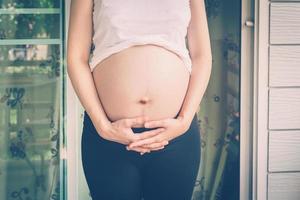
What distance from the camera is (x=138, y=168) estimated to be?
140 centimetres

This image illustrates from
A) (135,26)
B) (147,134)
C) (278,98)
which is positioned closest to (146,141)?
(147,134)

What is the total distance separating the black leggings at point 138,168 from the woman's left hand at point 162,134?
0.08ft

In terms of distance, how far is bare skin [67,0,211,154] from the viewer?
1379mm

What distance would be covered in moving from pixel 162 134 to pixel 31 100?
1.51 meters

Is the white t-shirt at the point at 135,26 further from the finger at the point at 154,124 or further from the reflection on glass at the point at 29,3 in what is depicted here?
the reflection on glass at the point at 29,3

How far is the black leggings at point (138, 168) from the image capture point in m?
1.38

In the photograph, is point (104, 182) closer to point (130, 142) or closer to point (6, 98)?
point (130, 142)

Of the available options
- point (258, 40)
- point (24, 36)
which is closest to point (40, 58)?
point (24, 36)

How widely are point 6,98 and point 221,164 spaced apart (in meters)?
1.18

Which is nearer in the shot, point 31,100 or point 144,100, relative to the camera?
point 144,100

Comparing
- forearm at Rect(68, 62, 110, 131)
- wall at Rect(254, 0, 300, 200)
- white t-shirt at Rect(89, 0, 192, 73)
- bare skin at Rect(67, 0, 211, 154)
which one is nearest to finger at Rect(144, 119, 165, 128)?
bare skin at Rect(67, 0, 211, 154)

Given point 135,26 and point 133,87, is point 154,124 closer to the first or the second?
point 133,87

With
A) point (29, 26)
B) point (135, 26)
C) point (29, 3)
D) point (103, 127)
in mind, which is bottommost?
point (103, 127)

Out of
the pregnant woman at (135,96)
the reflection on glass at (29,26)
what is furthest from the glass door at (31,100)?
the pregnant woman at (135,96)
